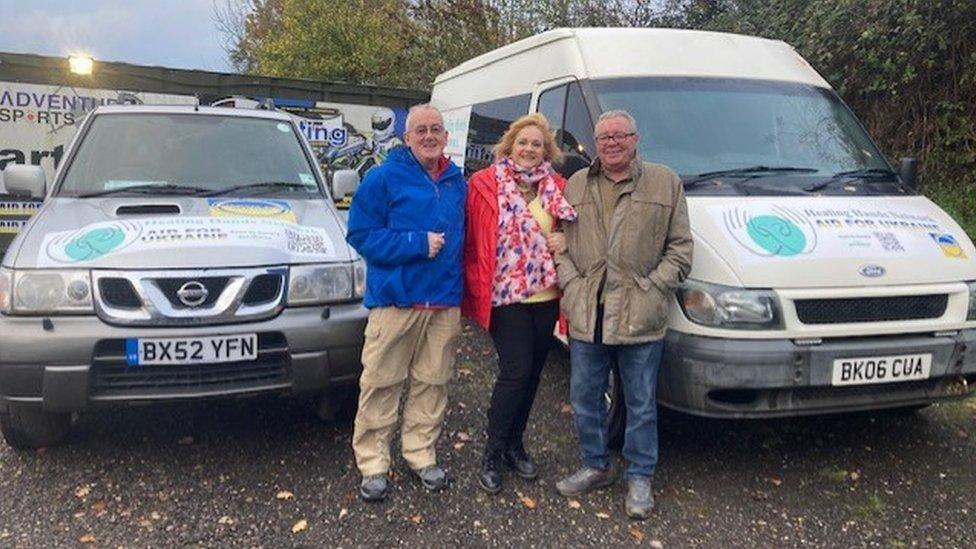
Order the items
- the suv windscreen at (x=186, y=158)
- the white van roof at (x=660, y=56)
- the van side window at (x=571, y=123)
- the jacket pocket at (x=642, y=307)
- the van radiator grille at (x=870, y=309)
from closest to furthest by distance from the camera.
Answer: the jacket pocket at (x=642, y=307) < the van radiator grille at (x=870, y=309) < the van side window at (x=571, y=123) < the suv windscreen at (x=186, y=158) < the white van roof at (x=660, y=56)

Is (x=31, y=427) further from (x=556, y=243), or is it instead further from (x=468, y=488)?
(x=556, y=243)

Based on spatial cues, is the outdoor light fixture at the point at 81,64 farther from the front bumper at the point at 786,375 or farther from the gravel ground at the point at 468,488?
the front bumper at the point at 786,375

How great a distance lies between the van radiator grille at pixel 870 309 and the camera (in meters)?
3.46

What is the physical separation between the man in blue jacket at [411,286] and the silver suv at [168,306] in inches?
12.3

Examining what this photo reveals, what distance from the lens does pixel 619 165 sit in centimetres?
331

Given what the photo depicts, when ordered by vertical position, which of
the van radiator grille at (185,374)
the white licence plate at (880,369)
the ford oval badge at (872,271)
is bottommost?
the van radiator grille at (185,374)

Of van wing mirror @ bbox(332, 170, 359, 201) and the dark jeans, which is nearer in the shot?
the dark jeans

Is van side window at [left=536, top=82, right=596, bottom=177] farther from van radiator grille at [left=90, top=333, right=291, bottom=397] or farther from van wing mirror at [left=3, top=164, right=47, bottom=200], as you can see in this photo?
van wing mirror at [left=3, top=164, right=47, bottom=200]

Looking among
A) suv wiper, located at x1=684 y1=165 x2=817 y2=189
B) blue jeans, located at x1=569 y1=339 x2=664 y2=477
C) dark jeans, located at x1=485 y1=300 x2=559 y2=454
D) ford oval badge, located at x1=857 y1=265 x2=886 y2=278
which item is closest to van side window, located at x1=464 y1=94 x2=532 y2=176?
suv wiper, located at x1=684 y1=165 x2=817 y2=189

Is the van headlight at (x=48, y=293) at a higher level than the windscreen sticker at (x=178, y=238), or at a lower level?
lower

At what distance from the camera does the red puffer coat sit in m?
3.35

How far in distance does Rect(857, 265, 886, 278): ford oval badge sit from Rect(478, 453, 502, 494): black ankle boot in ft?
6.11

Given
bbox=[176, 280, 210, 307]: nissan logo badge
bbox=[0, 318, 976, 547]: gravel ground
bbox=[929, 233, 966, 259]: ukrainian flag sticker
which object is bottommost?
bbox=[0, 318, 976, 547]: gravel ground

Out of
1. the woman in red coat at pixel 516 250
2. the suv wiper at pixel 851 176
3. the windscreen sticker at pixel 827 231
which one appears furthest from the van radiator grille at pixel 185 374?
the suv wiper at pixel 851 176
